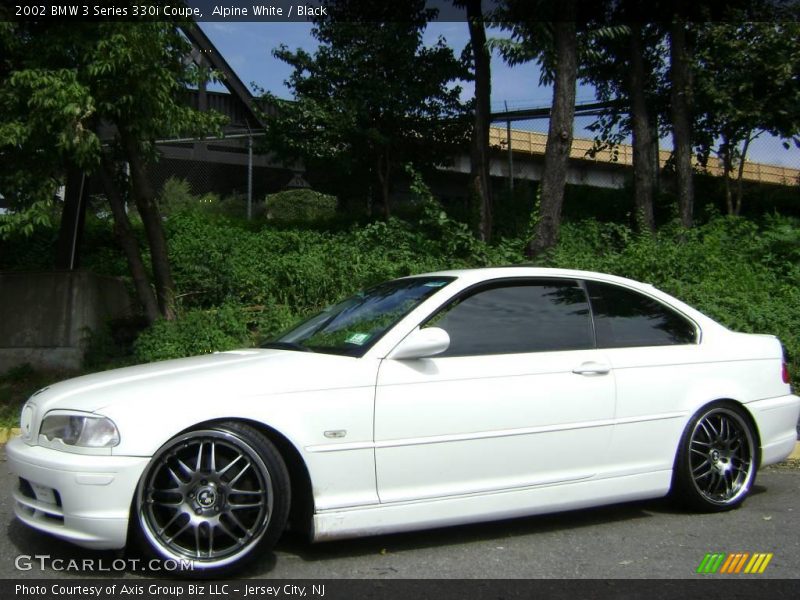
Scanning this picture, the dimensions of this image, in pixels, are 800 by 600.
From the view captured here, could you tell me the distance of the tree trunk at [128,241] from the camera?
9.68 metres

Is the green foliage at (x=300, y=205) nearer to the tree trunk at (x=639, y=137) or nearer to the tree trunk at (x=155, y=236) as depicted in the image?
the tree trunk at (x=639, y=137)

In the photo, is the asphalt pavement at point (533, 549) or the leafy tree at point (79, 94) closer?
the asphalt pavement at point (533, 549)

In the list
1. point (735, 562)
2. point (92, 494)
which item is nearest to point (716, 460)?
point (735, 562)

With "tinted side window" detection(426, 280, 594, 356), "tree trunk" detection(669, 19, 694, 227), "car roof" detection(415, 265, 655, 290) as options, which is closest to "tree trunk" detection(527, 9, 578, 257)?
"tree trunk" detection(669, 19, 694, 227)

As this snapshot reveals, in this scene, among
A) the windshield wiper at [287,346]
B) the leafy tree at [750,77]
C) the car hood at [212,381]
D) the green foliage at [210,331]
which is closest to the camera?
the car hood at [212,381]

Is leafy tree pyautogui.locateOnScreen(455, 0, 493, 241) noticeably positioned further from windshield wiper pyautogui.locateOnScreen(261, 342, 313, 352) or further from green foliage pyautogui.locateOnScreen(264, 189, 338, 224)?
windshield wiper pyautogui.locateOnScreen(261, 342, 313, 352)

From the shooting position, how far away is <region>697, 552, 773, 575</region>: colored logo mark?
4.01 metres

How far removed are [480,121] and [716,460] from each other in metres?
10.2

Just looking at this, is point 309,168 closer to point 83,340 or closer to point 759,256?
point 83,340

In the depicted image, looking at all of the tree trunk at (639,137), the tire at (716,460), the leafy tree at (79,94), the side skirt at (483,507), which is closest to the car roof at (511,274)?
the tire at (716,460)

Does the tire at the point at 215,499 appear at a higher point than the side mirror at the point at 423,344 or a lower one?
lower

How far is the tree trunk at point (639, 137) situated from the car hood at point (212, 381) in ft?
34.0

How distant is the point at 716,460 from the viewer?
496 cm

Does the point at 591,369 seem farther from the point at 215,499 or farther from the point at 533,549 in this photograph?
the point at 215,499
